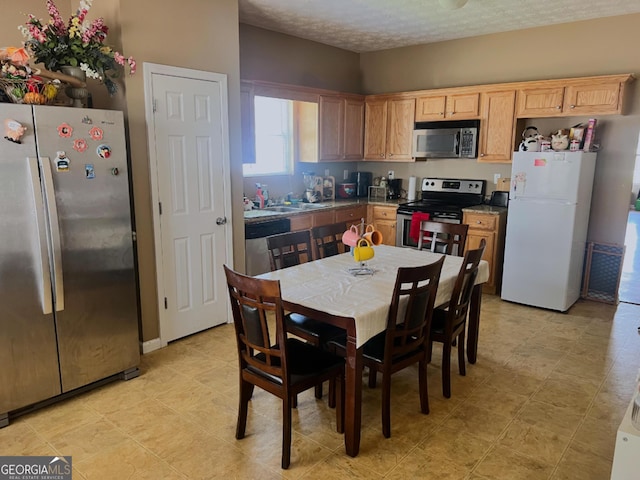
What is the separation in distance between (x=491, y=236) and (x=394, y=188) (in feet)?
5.35

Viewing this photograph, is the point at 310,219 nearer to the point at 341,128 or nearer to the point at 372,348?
the point at 341,128

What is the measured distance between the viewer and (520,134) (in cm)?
493

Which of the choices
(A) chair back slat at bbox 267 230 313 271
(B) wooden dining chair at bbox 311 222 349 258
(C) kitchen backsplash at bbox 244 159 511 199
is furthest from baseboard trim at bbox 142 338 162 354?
(C) kitchen backsplash at bbox 244 159 511 199

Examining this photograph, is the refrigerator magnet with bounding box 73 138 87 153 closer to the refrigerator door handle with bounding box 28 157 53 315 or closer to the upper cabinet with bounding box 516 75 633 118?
the refrigerator door handle with bounding box 28 157 53 315

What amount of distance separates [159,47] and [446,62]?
357cm

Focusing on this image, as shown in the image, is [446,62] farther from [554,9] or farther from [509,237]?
[509,237]

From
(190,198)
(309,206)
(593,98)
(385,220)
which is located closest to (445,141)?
(385,220)

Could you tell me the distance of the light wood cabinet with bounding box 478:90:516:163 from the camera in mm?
4828

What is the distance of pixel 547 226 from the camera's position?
4359mm

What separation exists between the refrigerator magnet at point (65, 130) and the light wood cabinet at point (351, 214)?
127 inches

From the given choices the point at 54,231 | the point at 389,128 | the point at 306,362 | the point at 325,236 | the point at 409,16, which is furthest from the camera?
the point at 389,128

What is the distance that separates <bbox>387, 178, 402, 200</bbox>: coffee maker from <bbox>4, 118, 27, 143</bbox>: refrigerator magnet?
4.41 m

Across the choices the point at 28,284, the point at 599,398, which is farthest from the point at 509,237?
the point at 28,284

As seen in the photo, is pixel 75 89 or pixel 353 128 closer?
pixel 75 89
